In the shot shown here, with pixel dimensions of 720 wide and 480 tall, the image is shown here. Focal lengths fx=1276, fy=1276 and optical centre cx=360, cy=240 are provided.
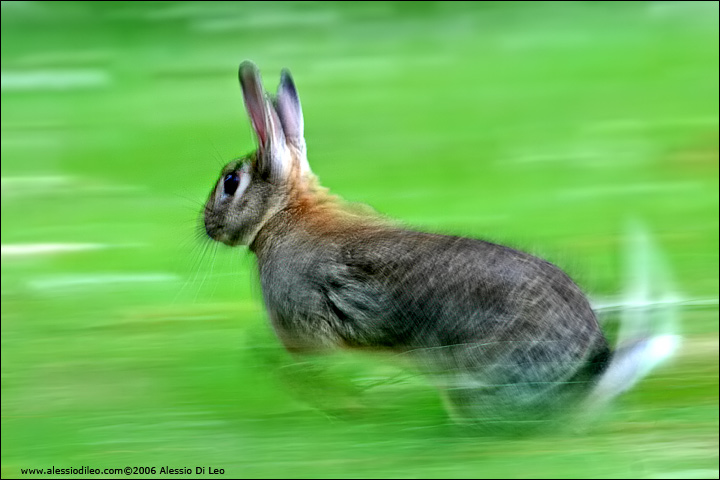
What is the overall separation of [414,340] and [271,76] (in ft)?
12.1

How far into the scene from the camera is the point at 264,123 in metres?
2.92

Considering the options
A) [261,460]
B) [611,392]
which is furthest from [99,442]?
[611,392]

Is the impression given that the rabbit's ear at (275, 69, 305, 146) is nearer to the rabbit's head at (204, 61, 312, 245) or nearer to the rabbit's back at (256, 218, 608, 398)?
the rabbit's head at (204, 61, 312, 245)

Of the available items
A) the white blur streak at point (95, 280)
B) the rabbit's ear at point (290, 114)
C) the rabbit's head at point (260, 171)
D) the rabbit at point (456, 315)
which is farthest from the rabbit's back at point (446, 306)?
the white blur streak at point (95, 280)

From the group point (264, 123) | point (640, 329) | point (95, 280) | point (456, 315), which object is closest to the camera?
point (456, 315)

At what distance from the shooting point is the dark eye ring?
3041mm

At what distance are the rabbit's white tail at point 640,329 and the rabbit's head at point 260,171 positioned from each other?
0.82 meters

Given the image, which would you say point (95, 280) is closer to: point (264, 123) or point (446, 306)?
point (264, 123)

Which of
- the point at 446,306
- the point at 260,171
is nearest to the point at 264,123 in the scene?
the point at 260,171

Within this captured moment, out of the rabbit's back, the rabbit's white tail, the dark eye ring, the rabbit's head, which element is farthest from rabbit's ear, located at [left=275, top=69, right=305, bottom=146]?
the rabbit's white tail

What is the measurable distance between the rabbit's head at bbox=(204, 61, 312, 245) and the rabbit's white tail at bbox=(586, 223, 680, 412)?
82cm

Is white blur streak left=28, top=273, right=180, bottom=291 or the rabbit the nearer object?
the rabbit

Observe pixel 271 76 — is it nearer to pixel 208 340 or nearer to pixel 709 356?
pixel 208 340

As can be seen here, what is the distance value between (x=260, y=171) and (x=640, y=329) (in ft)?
3.16
